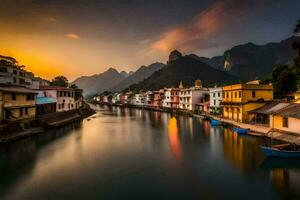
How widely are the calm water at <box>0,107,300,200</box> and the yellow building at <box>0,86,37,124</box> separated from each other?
601cm

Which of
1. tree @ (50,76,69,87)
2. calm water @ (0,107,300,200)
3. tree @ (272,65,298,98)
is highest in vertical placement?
tree @ (50,76,69,87)

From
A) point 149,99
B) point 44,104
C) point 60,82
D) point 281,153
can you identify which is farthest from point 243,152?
point 149,99

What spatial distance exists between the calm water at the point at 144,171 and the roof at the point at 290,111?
5375mm

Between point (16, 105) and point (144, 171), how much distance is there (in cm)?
3011

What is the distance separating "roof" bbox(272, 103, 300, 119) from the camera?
109ft

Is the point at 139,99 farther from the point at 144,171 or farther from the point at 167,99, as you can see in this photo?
the point at 144,171

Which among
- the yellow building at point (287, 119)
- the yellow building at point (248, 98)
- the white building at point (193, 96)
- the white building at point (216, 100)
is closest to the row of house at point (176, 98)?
the white building at point (193, 96)

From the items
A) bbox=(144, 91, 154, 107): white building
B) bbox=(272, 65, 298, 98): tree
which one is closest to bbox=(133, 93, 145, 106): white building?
bbox=(144, 91, 154, 107): white building

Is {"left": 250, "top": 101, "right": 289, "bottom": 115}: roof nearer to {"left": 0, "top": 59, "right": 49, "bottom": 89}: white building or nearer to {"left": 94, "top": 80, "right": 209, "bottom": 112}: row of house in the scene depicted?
{"left": 94, "top": 80, "right": 209, "bottom": 112}: row of house

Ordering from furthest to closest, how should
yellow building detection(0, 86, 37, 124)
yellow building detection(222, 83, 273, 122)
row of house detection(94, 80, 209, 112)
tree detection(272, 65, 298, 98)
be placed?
row of house detection(94, 80, 209, 112)
tree detection(272, 65, 298, 98)
yellow building detection(222, 83, 273, 122)
yellow building detection(0, 86, 37, 124)

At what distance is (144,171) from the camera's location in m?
25.0

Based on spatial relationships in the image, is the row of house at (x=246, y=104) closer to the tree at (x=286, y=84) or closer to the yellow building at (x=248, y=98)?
the yellow building at (x=248, y=98)

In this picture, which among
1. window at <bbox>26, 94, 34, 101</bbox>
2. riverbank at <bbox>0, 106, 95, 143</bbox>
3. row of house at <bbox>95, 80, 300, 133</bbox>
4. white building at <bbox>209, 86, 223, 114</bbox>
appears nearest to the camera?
row of house at <bbox>95, 80, 300, 133</bbox>

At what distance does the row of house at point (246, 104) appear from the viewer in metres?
36.7
